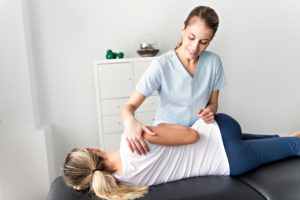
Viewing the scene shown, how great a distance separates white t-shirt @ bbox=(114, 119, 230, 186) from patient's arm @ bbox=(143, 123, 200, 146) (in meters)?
0.03

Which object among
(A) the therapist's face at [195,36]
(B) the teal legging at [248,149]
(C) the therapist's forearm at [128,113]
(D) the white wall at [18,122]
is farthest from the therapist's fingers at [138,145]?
(D) the white wall at [18,122]

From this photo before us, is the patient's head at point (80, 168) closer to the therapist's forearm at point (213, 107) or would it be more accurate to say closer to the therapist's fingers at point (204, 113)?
the therapist's fingers at point (204, 113)

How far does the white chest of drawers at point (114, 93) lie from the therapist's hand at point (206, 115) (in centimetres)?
112

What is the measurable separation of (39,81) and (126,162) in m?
Result: 1.75

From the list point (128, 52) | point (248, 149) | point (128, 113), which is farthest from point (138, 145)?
point (128, 52)

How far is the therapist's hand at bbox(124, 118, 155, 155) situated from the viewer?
3.88 ft

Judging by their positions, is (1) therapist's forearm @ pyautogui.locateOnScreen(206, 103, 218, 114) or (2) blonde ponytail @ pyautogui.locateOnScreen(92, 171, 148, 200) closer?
(2) blonde ponytail @ pyautogui.locateOnScreen(92, 171, 148, 200)

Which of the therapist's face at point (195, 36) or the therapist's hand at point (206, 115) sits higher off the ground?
the therapist's face at point (195, 36)

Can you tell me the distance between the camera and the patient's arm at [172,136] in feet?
4.01

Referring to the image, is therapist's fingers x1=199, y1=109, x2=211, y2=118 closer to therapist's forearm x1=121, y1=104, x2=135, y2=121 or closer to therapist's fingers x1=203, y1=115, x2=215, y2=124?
therapist's fingers x1=203, y1=115, x2=215, y2=124

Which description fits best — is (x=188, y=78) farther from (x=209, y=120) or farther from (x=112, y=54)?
(x=112, y=54)

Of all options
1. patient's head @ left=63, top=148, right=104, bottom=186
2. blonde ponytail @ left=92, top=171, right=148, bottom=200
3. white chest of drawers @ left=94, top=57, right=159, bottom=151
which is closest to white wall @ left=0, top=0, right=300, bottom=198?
white chest of drawers @ left=94, top=57, right=159, bottom=151

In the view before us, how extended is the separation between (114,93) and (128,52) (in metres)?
0.55

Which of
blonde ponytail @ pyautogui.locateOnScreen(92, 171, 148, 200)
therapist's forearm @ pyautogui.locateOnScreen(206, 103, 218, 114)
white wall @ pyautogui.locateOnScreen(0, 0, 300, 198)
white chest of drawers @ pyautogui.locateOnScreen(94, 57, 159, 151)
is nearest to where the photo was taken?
blonde ponytail @ pyautogui.locateOnScreen(92, 171, 148, 200)
